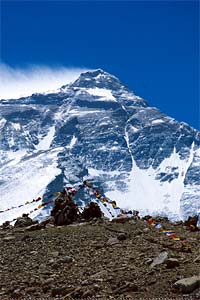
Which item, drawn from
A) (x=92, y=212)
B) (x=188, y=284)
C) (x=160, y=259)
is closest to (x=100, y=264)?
(x=160, y=259)

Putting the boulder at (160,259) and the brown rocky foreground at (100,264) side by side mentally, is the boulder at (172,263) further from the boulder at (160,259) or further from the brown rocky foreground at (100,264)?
the boulder at (160,259)

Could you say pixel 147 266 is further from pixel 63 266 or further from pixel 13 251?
pixel 13 251

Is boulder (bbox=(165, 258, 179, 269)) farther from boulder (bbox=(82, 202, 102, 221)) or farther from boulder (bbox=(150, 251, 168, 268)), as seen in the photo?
boulder (bbox=(82, 202, 102, 221))

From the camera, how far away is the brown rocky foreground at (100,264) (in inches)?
630

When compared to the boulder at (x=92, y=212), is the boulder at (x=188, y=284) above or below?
above

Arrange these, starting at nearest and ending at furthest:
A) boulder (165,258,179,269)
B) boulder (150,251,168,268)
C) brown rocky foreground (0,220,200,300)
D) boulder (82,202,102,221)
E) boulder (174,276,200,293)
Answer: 1. boulder (174,276,200,293)
2. brown rocky foreground (0,220,200,300)
3. boulder (165,258,179,269)
4. boulder (150,251,168,268)
5. boulder (82,202,102,221)

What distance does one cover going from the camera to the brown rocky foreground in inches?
630

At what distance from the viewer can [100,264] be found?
19.1 meters

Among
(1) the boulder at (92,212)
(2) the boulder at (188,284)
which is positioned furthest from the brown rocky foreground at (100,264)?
(1) the boulder at (92,212)

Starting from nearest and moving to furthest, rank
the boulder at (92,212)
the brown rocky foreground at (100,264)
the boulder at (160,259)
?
the brown rocky foreground at (100,264) → the boulder at (160,259) → the boulder at (92,212)

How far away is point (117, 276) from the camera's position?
56.2 feet

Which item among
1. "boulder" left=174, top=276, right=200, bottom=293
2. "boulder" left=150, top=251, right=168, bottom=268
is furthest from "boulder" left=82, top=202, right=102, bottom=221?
"boulder" left=174, top=276, right=200, bottom=293

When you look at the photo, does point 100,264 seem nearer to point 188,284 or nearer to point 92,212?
point 188,284

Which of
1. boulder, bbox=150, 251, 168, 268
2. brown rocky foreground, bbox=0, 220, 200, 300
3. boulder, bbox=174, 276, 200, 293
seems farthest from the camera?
boulder, bbox=150, 251, 168, 268
